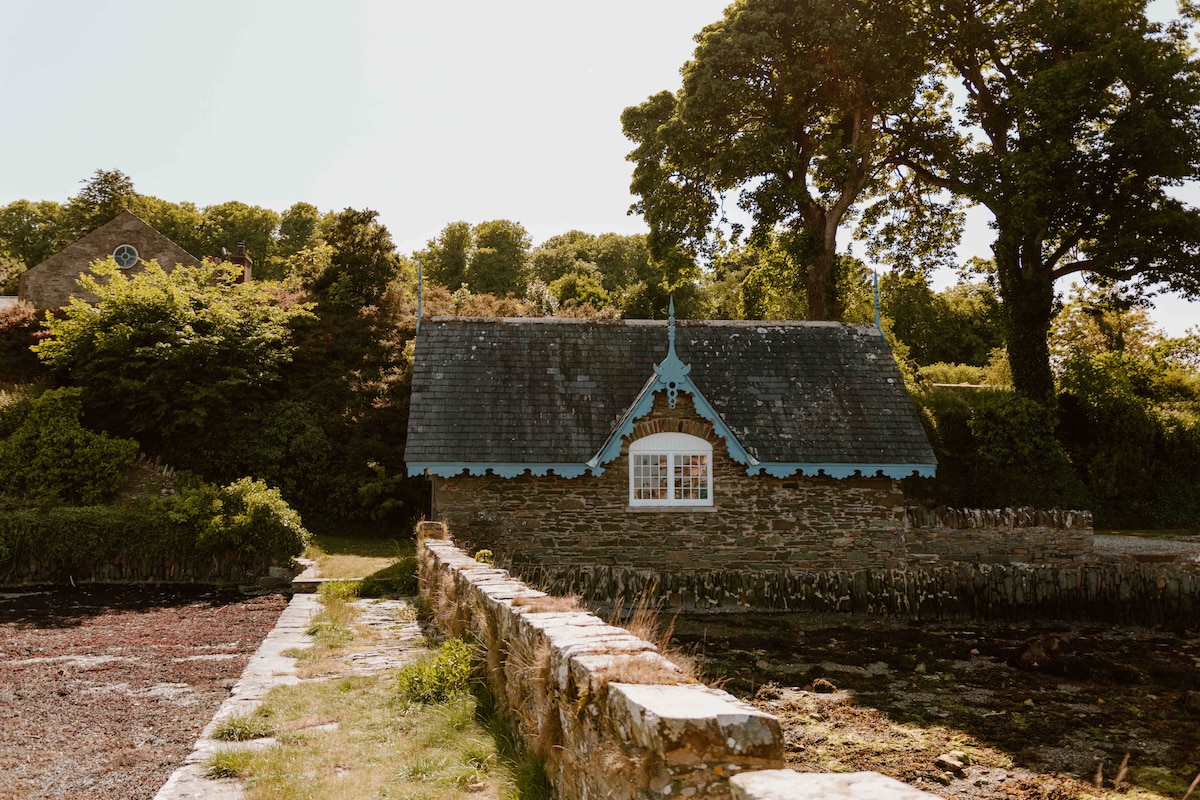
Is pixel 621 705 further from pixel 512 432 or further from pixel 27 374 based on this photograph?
pixel 27 374

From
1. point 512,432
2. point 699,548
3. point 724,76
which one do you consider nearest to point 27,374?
point 512,432

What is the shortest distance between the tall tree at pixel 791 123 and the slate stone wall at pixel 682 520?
11.9 m

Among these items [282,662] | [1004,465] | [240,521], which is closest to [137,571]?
[240,521]

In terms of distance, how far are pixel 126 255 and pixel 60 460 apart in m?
17.3

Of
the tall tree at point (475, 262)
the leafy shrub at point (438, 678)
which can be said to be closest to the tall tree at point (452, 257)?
the tall tree at point (475, 262)

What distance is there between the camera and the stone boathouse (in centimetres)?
1717

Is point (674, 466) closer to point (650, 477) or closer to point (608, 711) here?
point (650, 477)

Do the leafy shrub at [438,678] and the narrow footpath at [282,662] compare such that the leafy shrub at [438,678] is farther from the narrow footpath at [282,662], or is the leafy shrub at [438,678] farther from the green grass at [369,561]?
the green grass at [369,561]

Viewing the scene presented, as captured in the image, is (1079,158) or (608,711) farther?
(1079,158)

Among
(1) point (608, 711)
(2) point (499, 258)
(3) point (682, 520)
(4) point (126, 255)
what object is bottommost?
(3) point (682, 520)

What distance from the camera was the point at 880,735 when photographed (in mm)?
9414

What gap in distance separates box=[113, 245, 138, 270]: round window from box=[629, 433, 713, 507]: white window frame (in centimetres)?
2519

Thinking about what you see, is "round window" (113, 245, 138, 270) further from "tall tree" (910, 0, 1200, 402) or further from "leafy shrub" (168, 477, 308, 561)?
"tall tree" (910, 0, 1200, 402)

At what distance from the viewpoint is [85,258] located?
108 ft
